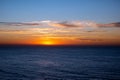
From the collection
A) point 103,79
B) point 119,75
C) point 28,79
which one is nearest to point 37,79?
point 28,79

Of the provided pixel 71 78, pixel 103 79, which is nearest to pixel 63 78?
pixel 71 78

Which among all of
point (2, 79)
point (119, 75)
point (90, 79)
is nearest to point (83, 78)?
point (90, 79)

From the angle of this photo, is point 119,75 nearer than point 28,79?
No

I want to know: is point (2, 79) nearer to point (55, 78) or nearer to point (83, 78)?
point (55, 78)

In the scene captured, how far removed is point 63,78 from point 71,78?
1.58 meters

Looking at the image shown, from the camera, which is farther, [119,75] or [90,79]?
[119,75]

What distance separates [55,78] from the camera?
4303cm

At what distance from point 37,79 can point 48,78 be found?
2207mm

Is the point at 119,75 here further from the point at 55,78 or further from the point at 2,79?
the point at 2,79

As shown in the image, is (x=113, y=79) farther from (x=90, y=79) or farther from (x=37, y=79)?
(x=37, y=79)

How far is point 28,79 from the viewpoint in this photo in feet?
139

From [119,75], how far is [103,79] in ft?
18.1

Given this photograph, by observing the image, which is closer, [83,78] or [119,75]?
[83,78]

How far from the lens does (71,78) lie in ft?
140
